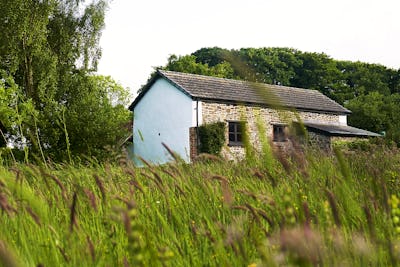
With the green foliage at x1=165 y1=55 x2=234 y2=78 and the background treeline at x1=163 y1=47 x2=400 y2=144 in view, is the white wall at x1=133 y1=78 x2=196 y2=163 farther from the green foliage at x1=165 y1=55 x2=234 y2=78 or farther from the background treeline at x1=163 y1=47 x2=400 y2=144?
the background treeline at x1=163 y1=47 x2=400 y2=144

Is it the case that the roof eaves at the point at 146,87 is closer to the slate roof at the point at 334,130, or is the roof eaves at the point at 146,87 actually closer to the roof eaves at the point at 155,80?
the roof eaves at the point at 155,80

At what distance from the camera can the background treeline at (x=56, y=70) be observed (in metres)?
22.9

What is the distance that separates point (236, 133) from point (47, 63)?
10.8 metres

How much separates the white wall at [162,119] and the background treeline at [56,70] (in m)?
3.30

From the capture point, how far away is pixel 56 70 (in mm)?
24812

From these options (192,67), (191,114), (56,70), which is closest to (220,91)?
(191,114)

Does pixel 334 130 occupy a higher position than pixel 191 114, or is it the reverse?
pixel 191 114

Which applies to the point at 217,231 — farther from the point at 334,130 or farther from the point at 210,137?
the point at 334,130

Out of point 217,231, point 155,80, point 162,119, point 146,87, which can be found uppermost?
point 155,80

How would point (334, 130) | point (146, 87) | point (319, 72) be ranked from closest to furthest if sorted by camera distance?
point (146, 87) < point (334, 130) < point (319, 72)

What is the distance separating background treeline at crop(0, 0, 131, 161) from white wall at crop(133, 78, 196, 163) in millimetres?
3305

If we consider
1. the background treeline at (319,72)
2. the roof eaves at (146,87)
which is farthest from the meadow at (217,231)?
the background treeline at (319,72)

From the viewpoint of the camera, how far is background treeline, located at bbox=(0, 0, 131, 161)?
22922mm

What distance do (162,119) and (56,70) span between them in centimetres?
679
